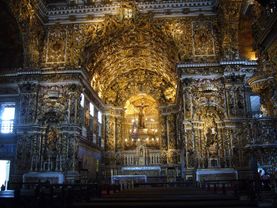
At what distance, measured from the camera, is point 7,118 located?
835 inches

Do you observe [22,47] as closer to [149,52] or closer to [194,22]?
[149,52]

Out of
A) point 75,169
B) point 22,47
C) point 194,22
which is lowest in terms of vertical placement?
point 75,169

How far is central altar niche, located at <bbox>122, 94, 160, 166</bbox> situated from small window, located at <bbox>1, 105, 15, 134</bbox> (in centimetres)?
1097

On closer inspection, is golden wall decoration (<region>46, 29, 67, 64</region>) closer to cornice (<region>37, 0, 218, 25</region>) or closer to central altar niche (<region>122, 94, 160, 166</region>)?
cornice (<region>37, 0, 218, 25</region>)

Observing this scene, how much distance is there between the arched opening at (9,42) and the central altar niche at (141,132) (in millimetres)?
12376

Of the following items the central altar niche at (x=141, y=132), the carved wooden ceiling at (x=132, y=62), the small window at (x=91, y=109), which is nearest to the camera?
the carved wooden ceiling at (x=132, y=62)

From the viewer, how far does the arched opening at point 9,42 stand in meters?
20.8

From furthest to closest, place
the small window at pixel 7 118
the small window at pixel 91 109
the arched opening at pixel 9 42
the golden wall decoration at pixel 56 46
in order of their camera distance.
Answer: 1. the small window at pixel 91 109
2. the golden wall decoration at pixel 56 46
3. the small window at pixel 7 118
4. the arched opening at pixel 9 42

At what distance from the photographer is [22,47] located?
2131cm

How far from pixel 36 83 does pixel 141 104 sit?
13510mm

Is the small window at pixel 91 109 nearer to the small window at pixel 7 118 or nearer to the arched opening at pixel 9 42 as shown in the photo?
the small window at pixel 7 118

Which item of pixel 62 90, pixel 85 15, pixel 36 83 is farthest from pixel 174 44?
pixel 36 83

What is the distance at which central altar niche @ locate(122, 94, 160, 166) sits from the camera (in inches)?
1117

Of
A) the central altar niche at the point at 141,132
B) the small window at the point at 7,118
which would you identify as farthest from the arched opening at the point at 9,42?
the central altar niche at the point at 141,132
